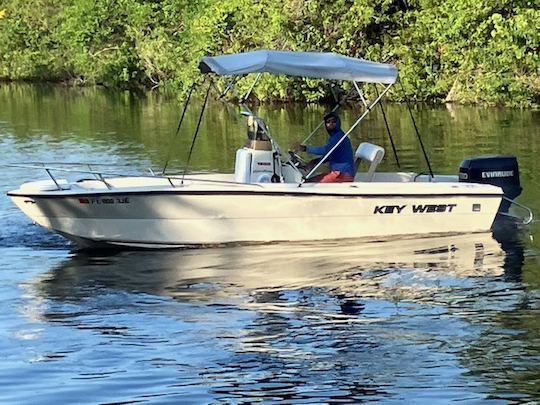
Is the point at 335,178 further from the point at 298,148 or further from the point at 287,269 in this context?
the point at 287,269

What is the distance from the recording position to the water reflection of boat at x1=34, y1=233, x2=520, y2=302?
11.2m

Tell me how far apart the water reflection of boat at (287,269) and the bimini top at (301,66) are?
2.11 m

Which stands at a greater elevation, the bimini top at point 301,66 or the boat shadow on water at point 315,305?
the bimini top at point 301,66

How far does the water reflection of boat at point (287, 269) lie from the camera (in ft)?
36.9

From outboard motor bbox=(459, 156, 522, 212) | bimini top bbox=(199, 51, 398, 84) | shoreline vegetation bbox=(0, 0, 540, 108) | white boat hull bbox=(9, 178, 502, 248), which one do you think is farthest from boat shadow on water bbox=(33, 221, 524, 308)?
shoreline vegetation bbox=(0, 0, 540, 108)

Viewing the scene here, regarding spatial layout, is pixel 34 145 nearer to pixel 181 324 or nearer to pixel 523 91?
pixel 523 91

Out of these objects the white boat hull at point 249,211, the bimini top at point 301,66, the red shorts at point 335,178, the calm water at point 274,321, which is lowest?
the calm water at point 274,321

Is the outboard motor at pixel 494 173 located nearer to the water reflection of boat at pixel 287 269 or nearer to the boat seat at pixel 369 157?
the water reflection of boat at pixel 287 269

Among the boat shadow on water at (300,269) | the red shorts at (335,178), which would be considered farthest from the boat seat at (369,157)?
the boat shadow on water at (300,269)

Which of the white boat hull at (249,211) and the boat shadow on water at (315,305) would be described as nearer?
the boat shadow on water at (315,305)

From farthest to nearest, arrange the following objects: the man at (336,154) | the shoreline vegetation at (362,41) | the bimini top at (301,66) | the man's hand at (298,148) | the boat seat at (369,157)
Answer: the shoreline vegetation at (362,41)
the boat seat at (369,157)
the man at (336,154)
the man's hand at (298,148)
the bimini top at (301,66)

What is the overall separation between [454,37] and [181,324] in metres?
27.6

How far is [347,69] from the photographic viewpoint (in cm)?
1346

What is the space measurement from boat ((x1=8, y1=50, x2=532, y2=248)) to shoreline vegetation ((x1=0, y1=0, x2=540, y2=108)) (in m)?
12.0
